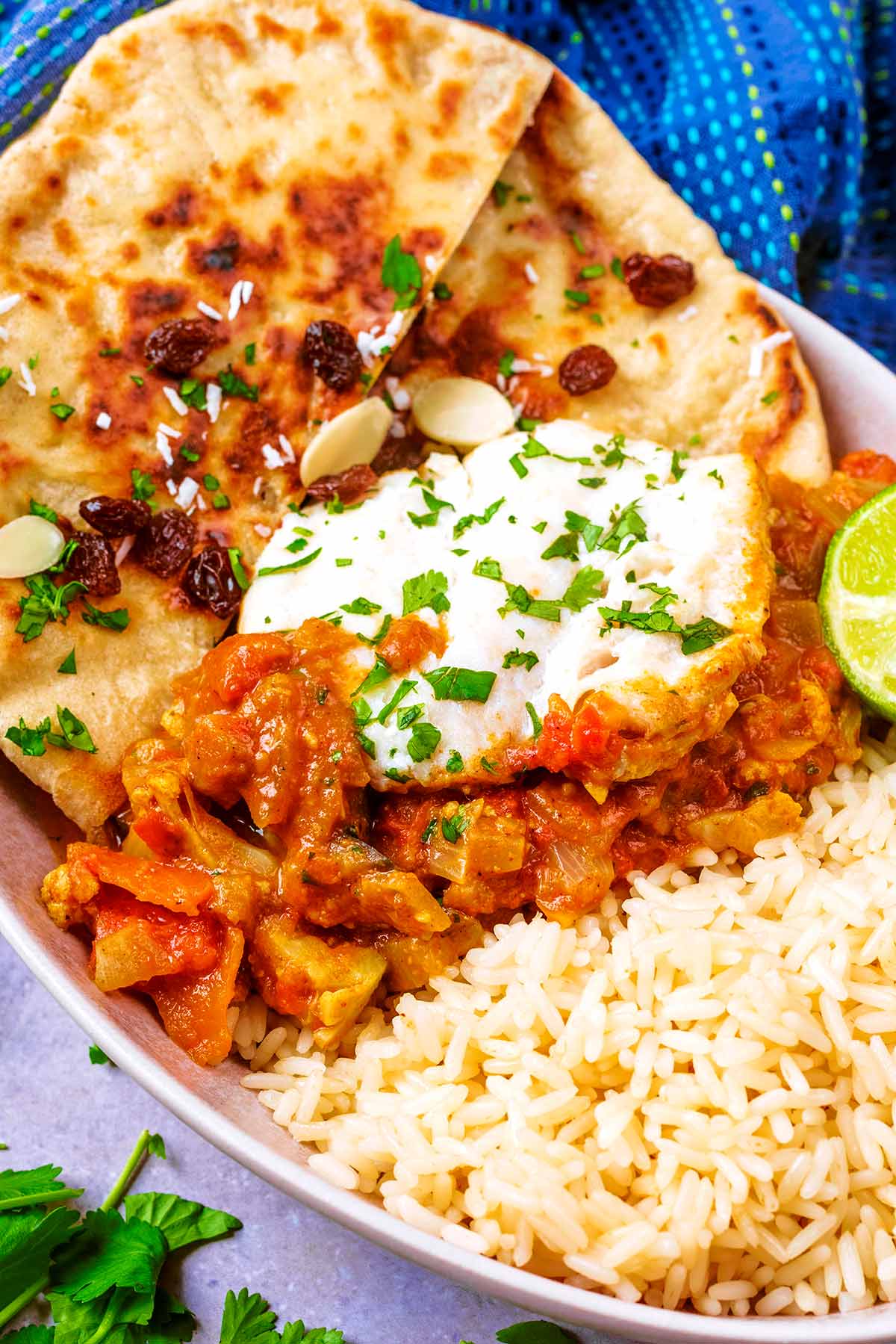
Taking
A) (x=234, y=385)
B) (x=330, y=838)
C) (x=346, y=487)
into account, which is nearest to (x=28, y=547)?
(x=234, y=385)

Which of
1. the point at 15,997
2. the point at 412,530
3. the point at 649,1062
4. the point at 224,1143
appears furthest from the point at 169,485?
the point at 649,1062

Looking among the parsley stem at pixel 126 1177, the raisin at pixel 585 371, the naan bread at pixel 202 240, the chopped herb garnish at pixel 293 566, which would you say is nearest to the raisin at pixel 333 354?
the naan bread at pixel 202 240

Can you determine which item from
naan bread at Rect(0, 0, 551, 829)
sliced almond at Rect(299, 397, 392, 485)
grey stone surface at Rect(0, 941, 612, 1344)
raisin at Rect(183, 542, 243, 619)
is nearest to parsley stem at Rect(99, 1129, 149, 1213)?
grey stone surface at Rect(0, 941, 612, 1344)

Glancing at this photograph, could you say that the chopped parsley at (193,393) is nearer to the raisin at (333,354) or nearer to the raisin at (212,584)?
the raisin at (333,354)

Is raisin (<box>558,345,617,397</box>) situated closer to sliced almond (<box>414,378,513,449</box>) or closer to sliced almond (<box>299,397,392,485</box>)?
sliced almond (<box>414,378,513,449</box>)

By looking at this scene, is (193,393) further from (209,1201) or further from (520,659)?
(209,1201)
